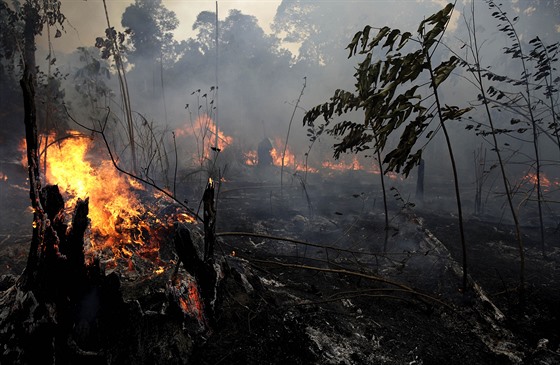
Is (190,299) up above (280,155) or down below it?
below

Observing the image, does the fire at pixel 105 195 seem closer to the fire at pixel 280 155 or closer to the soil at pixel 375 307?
the soil at pixel 375 307

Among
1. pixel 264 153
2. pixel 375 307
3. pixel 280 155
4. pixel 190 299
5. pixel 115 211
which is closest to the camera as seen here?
pixel 190 299

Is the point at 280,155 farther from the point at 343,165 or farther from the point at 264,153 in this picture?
the point at 264,153

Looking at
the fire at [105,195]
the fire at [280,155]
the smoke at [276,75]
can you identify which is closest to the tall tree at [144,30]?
the smoke at [276,75]

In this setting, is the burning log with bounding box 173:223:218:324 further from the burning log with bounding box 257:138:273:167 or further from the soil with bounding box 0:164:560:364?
the burning log with bounding box 257:138:273:167

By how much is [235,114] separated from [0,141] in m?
15.7

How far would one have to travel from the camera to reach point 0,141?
1108cm

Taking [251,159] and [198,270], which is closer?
[198,270]

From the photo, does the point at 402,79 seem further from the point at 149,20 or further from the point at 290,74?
the point at 149,20

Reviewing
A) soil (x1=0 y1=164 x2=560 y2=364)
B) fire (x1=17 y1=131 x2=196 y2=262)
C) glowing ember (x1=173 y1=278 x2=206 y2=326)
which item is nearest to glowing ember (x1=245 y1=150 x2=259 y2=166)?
soil (x1=0 y1=164 x2=560 y2=364)

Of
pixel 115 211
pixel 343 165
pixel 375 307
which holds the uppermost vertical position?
pixel 343 165

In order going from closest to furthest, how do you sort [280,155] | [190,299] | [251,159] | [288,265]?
[190,299] → [288,265] → [251,159] → [280,155]

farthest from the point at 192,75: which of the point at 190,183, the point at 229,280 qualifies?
the point at 229,280

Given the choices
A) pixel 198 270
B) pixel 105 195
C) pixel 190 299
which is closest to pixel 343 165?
pixel 105 195
